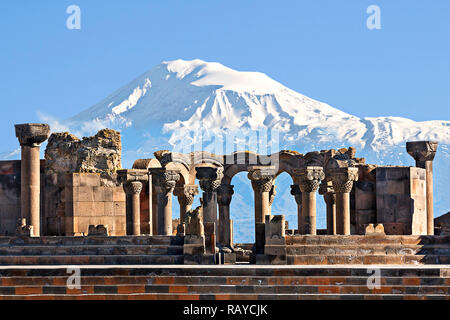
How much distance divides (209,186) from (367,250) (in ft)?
27.9

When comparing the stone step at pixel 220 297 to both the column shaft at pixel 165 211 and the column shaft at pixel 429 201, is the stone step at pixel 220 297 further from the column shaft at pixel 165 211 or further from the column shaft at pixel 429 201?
the column shaft at pixel 429 201

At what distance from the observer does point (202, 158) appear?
38812 millimetres

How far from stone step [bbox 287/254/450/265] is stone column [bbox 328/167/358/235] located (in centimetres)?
675

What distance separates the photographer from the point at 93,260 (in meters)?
27.0

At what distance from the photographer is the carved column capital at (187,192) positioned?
38.5 metres

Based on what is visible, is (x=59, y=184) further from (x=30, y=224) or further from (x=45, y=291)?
(x=45, y=291)

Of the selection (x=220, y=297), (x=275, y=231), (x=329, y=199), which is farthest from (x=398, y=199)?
(x=220, y=297)

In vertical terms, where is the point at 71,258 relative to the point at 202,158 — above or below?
below

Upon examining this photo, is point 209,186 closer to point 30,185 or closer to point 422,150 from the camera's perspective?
point 30,185

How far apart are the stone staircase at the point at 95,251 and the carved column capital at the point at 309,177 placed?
23.2 ft

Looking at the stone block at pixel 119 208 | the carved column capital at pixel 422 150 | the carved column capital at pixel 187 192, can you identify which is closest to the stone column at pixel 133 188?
the stone block at pixel 119 208
